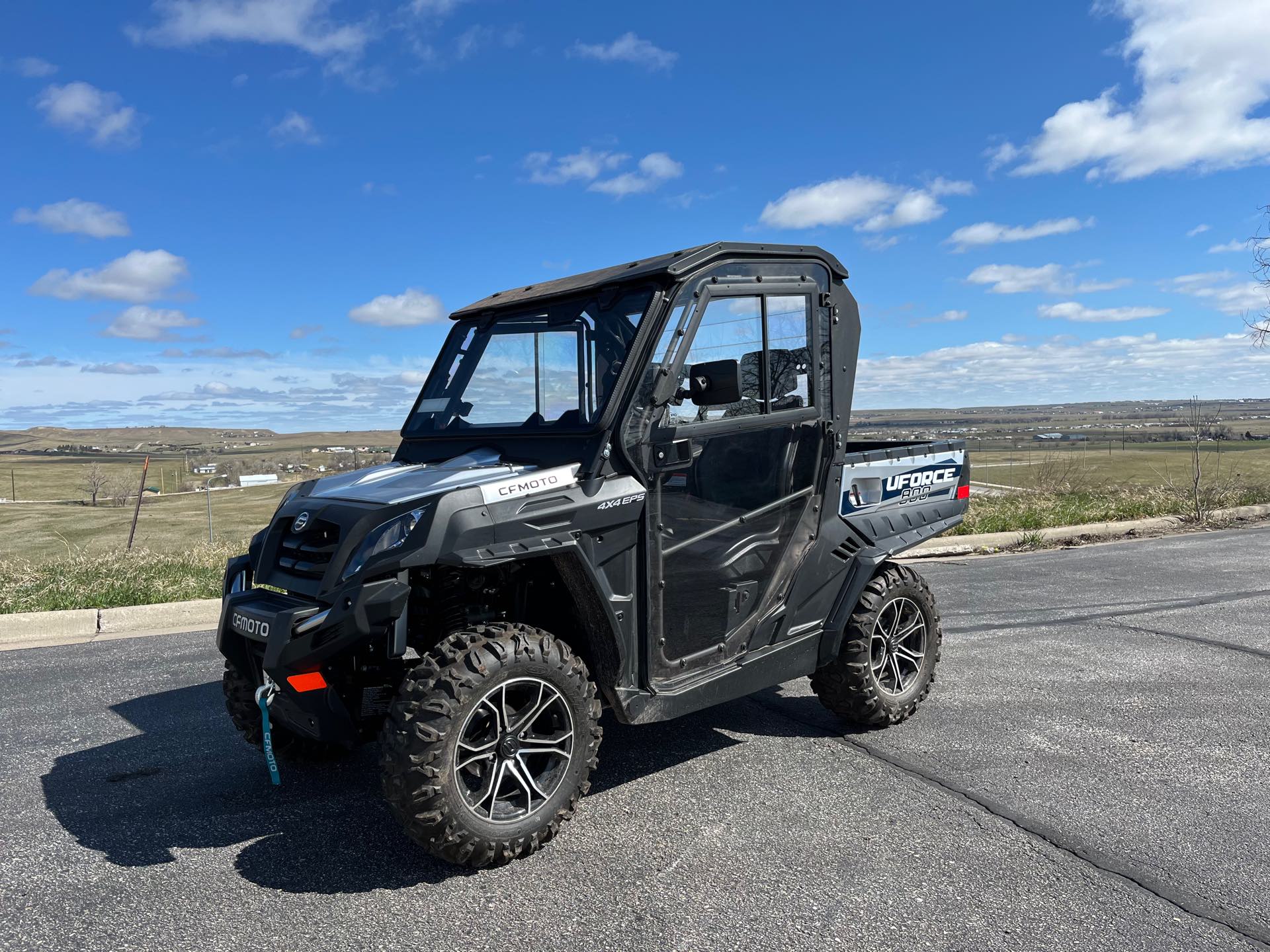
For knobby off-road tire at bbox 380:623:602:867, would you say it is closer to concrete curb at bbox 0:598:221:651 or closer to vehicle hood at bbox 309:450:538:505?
vehicle hood at bbox 309:450:538:505

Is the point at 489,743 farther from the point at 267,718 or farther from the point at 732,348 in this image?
the point at 732,348

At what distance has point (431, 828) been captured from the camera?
3.13m

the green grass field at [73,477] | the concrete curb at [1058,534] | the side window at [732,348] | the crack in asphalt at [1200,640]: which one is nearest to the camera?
the side window at [732,348]

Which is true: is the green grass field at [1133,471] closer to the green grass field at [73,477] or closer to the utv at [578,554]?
the utv at [578,554]

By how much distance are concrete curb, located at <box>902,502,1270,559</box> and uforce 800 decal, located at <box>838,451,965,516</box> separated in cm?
509

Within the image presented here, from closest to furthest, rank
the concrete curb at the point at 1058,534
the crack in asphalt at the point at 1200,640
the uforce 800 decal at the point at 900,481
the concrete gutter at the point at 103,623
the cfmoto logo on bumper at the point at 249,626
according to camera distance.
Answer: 1. the cfmoto logo on bumper at the point at 249,626
2. the uforce 800 decal at the point at 900,481
3. the crack in asphalt at the point at 1200,640
4. the concrete gutter at the point at 103,623
5. the concrete curb at the point at 1058,534

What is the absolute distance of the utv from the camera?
3.28 meters

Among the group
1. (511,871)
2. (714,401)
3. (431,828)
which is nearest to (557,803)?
(511,871)

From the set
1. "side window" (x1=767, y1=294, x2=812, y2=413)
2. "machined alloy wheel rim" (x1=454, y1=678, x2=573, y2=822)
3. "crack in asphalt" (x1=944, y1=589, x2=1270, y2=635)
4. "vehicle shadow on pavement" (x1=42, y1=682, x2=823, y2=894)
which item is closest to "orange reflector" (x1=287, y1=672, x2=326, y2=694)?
"machined alloy wheel rim" (x1=454, y1=678, x2=573, y2=822)

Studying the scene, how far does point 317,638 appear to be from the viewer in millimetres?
3219

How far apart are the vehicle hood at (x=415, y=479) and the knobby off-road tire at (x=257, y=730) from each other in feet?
2.97

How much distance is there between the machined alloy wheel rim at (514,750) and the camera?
10.9 ft

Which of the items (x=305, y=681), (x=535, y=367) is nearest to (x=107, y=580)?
(x=535, y=367)

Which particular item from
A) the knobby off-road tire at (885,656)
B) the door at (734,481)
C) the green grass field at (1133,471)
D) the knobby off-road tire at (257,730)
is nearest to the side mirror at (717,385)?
the door at (734,481)
